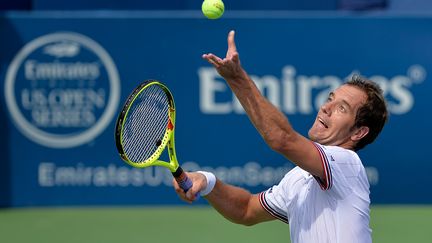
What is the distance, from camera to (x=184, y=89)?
33.0 ft

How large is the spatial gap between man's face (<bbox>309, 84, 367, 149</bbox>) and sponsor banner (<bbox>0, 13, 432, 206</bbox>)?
17.2ft

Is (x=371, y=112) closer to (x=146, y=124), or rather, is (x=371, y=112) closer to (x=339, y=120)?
(x=339, y=120)

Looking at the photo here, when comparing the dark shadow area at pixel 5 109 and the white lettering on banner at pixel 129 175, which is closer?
the dark shadow area at pixel 5 109

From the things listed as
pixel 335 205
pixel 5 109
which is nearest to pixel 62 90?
pixel 5 109

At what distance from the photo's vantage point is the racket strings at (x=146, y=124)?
191 inches

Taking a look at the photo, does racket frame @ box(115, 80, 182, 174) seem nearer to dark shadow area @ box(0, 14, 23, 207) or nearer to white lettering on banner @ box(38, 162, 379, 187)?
white lettering on banner @ box(38, 162, 379, 187)

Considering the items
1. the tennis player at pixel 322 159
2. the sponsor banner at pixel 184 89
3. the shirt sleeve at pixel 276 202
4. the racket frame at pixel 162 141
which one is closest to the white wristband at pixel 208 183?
the tennis player at pixel 322 159

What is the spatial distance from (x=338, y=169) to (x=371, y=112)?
0.41 m

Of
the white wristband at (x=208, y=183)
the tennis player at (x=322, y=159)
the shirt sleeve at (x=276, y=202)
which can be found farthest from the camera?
the shirt sleeve at (x=276, y=202)

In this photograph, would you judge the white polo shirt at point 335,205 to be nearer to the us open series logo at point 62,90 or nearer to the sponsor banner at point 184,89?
the sponsor banner at point 184,89

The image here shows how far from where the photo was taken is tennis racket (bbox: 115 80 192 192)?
4.66 m

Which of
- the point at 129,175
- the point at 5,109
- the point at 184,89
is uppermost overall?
the point at 184,89

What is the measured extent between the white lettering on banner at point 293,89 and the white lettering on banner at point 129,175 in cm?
61

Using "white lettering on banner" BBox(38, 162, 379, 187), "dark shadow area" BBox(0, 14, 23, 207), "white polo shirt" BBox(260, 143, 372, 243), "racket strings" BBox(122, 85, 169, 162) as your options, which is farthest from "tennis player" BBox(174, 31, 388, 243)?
"dark shadow area" BBox(0, 14, 23, 207)
